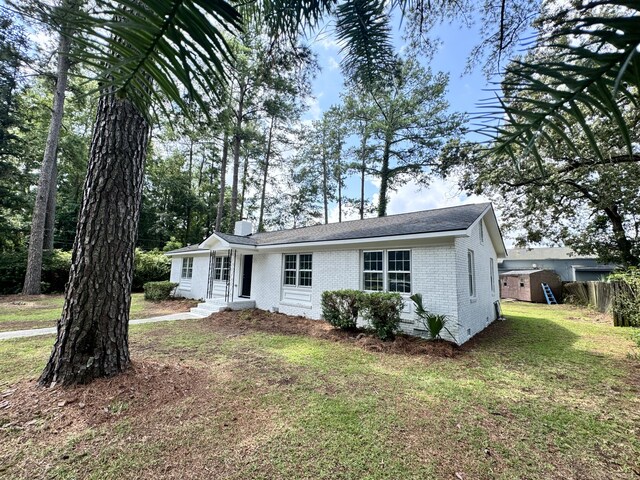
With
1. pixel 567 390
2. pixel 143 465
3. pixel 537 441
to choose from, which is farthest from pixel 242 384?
pixel 567 390

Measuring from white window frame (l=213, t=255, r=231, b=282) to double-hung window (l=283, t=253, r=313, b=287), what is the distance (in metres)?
3.40

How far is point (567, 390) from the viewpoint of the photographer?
181 inches

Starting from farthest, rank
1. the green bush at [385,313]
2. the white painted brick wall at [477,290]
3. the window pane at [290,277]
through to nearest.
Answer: the window pane at [290,277]
the white painted brick wall at [477,290]
the green bush at [385,313]

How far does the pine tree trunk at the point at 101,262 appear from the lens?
3.81 metres

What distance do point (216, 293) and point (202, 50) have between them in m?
14.0

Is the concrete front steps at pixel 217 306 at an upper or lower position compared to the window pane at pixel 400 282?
lower

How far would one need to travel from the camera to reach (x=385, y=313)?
7191 mm

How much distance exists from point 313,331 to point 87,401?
18.1ft

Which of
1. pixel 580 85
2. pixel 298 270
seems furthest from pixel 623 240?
pixel 580 85

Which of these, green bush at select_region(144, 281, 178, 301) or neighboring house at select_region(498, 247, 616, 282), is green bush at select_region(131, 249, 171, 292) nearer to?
green bush at select_region(144, 281, 178, 301)

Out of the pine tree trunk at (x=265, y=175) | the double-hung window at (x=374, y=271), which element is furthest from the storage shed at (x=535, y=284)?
the pine tree trunk at (x=265, y=175)

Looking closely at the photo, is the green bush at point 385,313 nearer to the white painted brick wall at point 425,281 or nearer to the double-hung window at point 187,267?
the white painted brick wall at point 425,281

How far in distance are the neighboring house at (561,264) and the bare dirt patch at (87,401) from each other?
27.4 m

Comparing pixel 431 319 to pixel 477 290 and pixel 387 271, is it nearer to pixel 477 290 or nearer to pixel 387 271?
pixel 387 271
